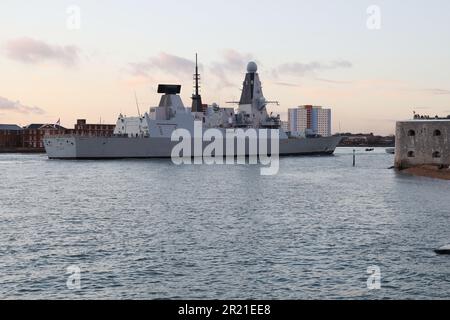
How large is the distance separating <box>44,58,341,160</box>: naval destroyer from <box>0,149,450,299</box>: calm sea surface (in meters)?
50.1

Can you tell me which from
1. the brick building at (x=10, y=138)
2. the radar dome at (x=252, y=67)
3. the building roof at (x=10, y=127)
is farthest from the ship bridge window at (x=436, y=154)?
the building roof at (x=10, y=127)

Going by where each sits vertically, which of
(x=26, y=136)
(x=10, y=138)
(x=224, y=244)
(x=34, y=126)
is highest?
(x=34, y=126)

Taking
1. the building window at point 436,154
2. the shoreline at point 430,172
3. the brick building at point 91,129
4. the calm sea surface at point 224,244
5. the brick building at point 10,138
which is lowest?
the calm sea surface at point 224,244

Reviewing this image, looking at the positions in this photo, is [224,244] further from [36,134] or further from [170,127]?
[36,134]

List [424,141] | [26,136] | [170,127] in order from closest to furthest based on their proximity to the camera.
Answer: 1. [424,141]
2. [170,127]
3. [26,136]

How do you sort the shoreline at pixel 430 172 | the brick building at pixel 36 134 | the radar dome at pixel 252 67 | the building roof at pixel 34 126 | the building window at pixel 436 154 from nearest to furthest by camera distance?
the shoreline at pixel 430 172
the building window at pixel 436 154
the radar dome at pixel 252 67
the brick building at pixel 36 134
the building roof at pixel 34 126

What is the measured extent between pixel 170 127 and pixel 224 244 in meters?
76.2

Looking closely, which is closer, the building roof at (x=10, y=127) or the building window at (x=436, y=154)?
the building window at (x=436, y=154)

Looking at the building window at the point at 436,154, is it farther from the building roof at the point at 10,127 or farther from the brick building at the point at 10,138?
the building roof at the point at 10,127

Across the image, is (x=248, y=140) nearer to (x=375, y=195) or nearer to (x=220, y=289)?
(x=375, y=195)

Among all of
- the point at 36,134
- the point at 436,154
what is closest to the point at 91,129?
the point at 36,134

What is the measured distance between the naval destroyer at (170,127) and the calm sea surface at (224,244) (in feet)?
164

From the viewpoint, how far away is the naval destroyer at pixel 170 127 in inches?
3590

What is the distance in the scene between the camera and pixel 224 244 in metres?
21.1
